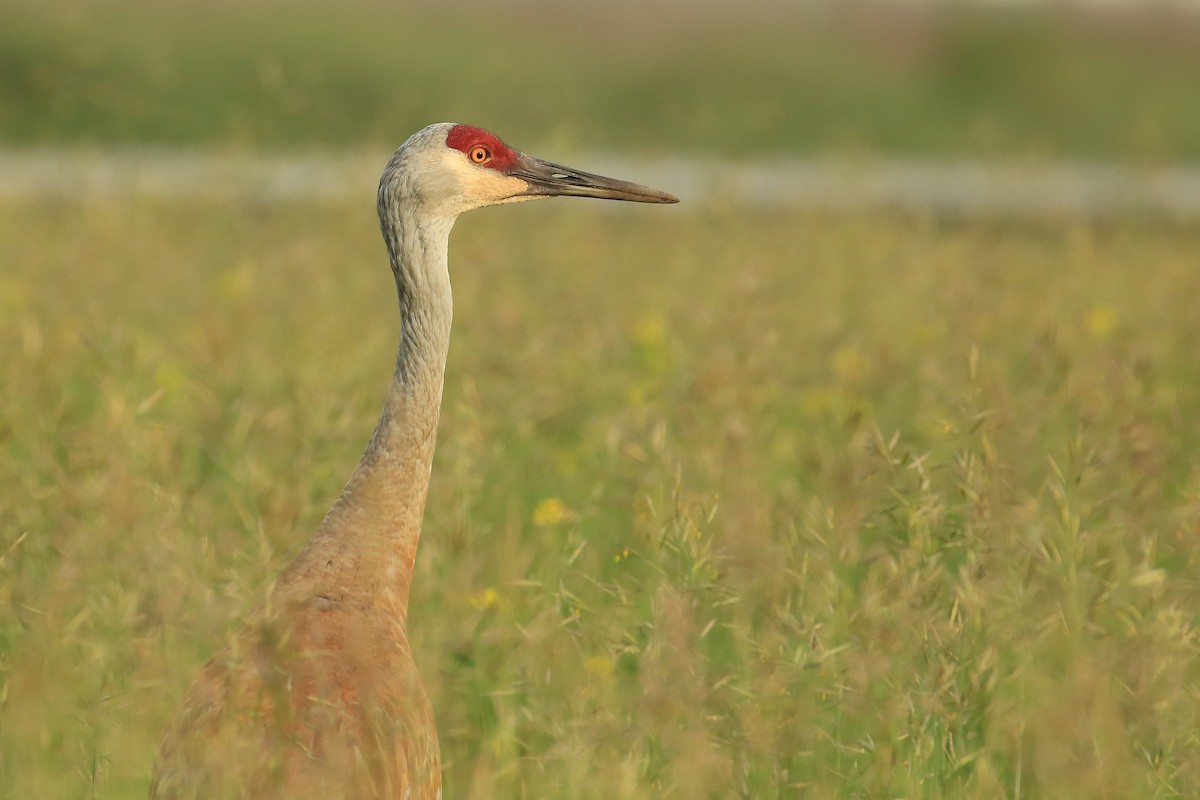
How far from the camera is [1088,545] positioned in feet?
9.68

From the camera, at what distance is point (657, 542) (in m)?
2.89

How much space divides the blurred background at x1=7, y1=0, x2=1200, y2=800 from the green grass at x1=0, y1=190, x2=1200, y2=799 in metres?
0.02

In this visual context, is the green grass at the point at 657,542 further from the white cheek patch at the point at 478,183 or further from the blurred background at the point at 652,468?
the white cheek patch at the point at 478,183

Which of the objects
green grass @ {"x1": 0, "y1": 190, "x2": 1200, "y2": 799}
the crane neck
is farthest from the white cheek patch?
green grass @ {"x1": 0, "y1": 190, "x2": 1200, "y2": 799}

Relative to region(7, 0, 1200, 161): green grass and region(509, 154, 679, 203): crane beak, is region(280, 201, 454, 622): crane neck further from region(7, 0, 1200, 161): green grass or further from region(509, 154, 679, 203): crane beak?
region(7, 0, 1200, 161): green grass

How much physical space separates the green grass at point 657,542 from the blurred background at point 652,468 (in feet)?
0.06

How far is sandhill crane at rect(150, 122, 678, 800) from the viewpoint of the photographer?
8.01 ft

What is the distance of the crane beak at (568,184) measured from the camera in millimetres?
3643

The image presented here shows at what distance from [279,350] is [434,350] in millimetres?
2438

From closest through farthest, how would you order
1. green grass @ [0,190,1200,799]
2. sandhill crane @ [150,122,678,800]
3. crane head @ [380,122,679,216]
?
1. sandhill crane @ [150,122,678,800]
2. green grass @ [0,190,1200,799]
3. crane head @ [380,122,679,216]

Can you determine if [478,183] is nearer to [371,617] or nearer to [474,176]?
[474,176]

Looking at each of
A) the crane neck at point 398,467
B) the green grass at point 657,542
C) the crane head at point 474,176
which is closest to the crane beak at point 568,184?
the crane head at point 474,176

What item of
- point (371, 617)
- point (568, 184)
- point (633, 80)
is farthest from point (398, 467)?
point (633, 80)

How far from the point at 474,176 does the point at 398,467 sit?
792 millimetres
